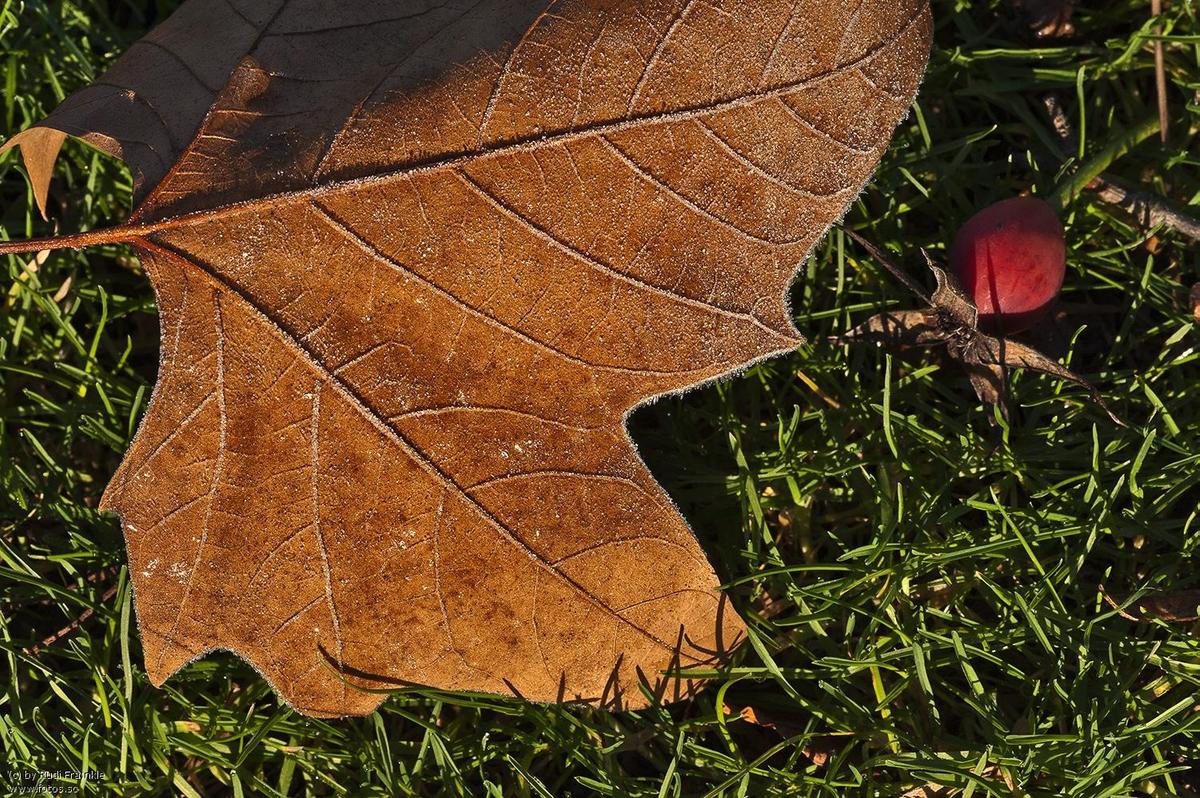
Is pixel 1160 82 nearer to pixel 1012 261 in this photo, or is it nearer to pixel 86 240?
pixel 1012 261

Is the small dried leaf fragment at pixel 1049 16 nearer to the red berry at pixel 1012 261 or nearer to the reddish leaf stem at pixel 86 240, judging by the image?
the red berry at pixel 1012 261

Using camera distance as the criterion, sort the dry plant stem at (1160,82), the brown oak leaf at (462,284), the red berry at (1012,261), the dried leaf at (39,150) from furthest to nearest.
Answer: the dry plant stem at (1160,82), the red berry at (1012,261), the dried leaf at (39,150), the brown oak leaf at (462,284)

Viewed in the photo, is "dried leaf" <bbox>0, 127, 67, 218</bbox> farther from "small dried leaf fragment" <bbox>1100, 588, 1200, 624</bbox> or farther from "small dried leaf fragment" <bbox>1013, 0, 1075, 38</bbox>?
"small dried leaf fragment" <bbox>1100, 588, 1200, 624</bbox>

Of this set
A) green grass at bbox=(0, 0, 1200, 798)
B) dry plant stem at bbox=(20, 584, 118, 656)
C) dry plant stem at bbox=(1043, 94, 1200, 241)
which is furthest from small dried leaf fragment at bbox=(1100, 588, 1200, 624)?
dry plant stem at bbox=(20, 584, 118, 656)

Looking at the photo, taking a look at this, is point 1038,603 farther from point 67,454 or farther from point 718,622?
point 67,454

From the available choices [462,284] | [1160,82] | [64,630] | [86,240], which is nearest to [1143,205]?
[1160,82]

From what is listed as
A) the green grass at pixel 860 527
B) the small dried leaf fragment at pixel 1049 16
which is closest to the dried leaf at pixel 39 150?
the green grass at pixel 860 527

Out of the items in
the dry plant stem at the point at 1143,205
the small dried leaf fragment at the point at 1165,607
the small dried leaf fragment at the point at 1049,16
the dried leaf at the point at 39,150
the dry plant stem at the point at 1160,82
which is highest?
the dried leaf at the point at 39,150
